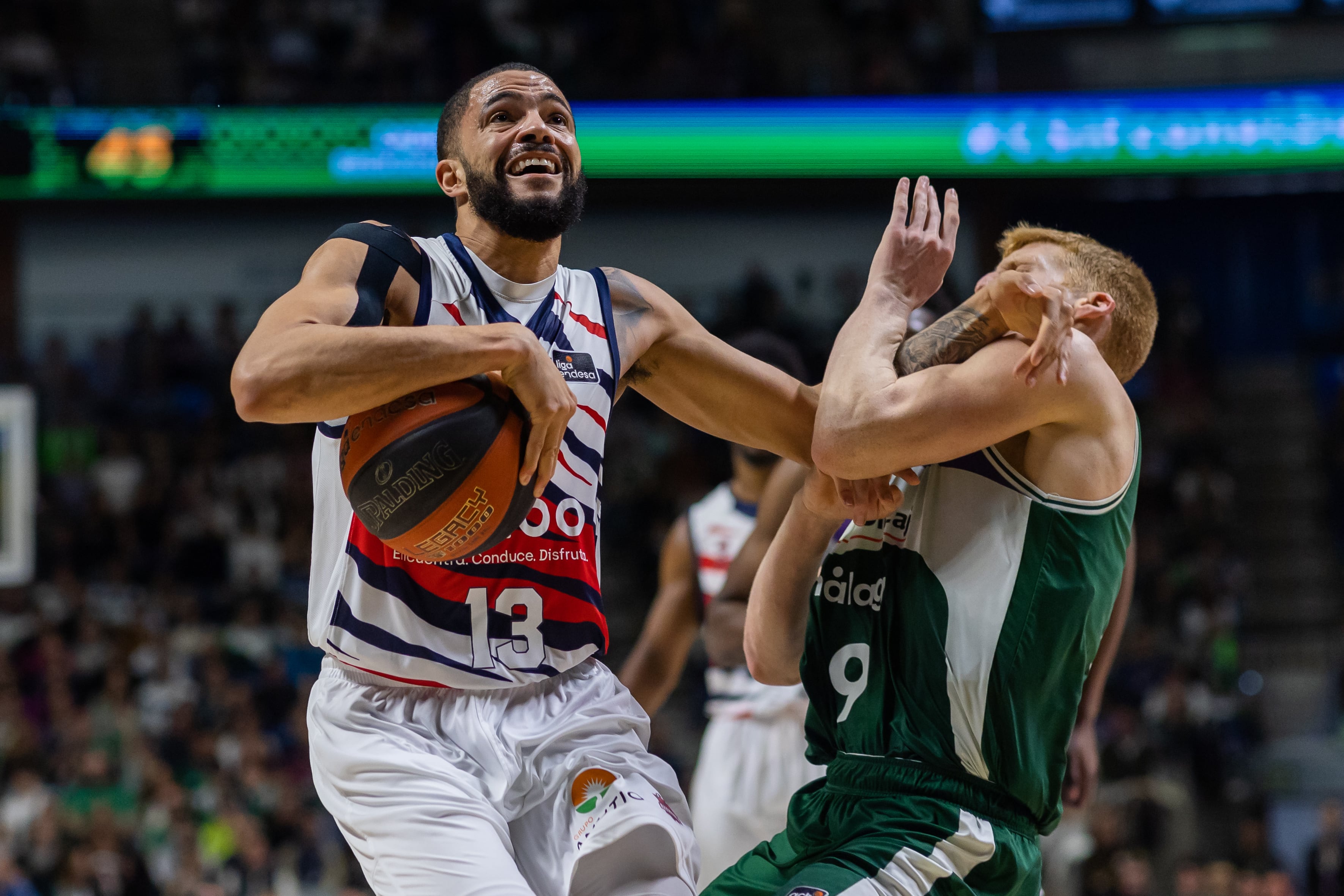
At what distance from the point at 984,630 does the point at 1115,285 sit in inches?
29.4

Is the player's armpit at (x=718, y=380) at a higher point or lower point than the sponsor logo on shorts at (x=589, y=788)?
higher

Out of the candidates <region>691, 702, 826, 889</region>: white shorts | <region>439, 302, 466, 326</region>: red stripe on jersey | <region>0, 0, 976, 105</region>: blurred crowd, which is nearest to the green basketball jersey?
<region>439, 302, 466, 326</region>: red stripe on jersey

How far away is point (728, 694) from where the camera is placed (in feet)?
16.7

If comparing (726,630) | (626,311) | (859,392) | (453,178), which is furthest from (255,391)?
(726,630)

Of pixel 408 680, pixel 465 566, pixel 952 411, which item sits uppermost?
pixel 952 411

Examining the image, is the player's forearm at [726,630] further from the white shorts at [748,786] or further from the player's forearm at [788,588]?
the player's forearm at [788,588]

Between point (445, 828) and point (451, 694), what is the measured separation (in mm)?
342

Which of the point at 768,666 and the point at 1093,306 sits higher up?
the point at 1093,306

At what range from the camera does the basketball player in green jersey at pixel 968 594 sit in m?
2.55

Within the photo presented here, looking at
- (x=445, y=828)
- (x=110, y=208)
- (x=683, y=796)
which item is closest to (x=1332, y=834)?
(x=683, y=796)

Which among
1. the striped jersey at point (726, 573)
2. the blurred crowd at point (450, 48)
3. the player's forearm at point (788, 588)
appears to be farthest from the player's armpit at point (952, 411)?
the blurred crowd at point (450, 48)

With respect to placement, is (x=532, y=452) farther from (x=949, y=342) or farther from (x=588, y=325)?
(x=949, y=342)

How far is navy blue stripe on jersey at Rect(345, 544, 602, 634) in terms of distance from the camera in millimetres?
2807

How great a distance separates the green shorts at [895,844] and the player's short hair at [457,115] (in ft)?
5.22
